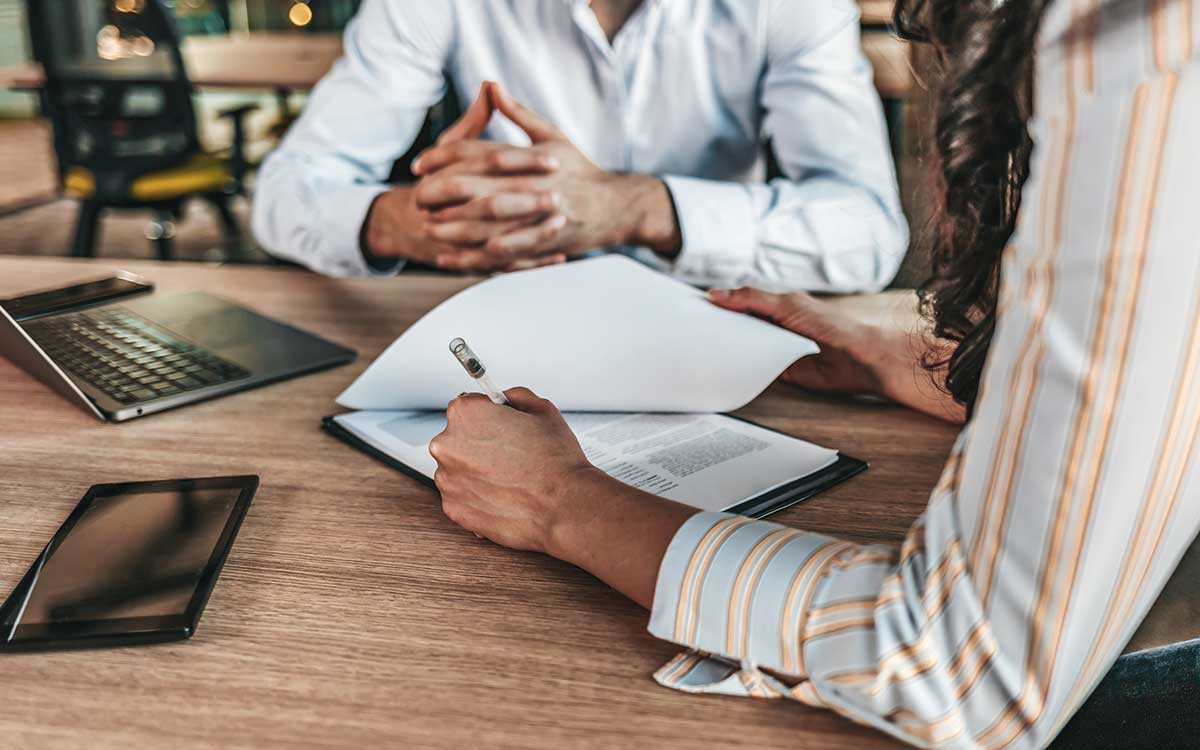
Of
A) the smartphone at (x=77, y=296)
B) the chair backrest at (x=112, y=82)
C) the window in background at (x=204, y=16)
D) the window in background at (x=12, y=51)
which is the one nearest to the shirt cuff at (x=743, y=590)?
the smartphone at (x=77, y=296)

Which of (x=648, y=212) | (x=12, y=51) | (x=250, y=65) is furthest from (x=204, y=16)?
(x=648, y=212)

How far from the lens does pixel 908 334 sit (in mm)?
891

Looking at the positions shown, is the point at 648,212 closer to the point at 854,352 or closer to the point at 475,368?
the point at 854,352

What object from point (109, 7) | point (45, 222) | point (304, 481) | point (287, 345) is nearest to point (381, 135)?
point (287, 345)

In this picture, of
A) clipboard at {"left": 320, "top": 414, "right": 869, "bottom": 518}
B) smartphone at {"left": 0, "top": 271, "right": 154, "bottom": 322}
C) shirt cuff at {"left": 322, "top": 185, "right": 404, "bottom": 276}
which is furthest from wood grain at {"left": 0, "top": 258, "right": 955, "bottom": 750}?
shirt cuff at {"left": 322, "top": 185, "right": 404, "bottom": 276}

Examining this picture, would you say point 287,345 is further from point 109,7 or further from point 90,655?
point 109,7

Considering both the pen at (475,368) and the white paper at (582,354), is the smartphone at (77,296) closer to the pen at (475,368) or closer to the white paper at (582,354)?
the white paper at (582,354)

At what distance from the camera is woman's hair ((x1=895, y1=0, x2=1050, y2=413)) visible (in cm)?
47

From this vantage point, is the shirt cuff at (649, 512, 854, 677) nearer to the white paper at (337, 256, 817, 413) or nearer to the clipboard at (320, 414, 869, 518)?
the clipboard at (320, 414, 869, 518)

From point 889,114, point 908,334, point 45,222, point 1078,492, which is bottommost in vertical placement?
point 45,222

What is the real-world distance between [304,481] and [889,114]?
103 inches

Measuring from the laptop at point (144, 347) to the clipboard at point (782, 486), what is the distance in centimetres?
18

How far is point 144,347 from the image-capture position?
0.94 m

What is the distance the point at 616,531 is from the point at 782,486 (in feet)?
0.54
